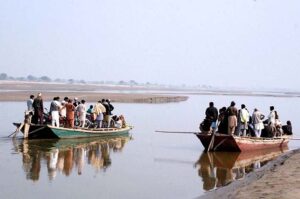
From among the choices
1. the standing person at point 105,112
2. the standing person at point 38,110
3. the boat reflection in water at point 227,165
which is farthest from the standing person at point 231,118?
the standing person at point 38,110

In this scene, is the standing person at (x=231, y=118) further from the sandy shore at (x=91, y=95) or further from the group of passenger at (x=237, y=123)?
the sandy shore at (x=91, y=95)

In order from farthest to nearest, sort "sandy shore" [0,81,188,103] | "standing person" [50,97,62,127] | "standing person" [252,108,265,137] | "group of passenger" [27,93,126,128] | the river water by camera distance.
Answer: "sandy shore" [0,81,188,103]
"group of passenger" [27,93,126,128]
"standing person" [50,97,62,127]
"standing person" [252,108,265,137]
the river water

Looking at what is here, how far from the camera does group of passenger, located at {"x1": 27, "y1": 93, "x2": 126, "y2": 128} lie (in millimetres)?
21328

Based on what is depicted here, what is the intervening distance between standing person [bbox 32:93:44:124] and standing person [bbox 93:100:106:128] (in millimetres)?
2805

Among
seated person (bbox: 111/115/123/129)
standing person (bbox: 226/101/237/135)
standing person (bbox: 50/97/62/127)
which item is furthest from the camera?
seated person (bbox: 111/115/123/129)

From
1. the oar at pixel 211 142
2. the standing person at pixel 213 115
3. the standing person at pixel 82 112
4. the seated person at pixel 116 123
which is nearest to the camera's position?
the oar at pixel 211 142

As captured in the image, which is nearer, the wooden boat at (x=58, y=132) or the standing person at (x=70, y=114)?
the wooden boat at (x=58, y=132)

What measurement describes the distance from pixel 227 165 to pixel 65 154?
5.98 meters

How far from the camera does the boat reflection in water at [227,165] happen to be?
13998 mm

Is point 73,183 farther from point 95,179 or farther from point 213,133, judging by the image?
point 213,133

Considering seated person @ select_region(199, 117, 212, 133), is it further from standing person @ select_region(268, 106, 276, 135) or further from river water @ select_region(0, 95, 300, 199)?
standing person @ select_region(268, 106, 276, 135)

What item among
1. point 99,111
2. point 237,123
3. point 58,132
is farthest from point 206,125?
point 58,132

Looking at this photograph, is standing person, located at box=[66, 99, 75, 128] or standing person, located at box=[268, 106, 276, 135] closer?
standing person, located at box=[268, 106, 276, 135]

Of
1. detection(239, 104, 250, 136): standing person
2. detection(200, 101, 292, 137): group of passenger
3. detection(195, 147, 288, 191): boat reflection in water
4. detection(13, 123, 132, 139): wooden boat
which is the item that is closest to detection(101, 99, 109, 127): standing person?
detection(13, 123, 132, 139): wooden boat
